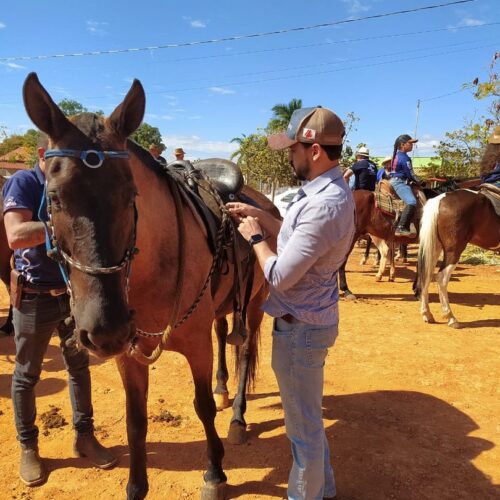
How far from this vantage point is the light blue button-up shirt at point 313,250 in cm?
177

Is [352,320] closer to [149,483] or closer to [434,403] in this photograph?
[434,403]

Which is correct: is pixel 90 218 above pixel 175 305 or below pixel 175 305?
above

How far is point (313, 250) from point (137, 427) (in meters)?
1.67

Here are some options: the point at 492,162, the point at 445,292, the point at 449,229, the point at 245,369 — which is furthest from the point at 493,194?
the point at 245,369

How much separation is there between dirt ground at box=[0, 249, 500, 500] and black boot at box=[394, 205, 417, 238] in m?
2.94

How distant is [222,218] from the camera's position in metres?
2.75

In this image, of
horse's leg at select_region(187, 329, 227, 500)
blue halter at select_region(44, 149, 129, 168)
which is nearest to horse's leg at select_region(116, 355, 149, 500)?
horse's leg at select_region(187, 329, 227, 500)

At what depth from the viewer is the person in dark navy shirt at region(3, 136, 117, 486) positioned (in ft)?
7.87

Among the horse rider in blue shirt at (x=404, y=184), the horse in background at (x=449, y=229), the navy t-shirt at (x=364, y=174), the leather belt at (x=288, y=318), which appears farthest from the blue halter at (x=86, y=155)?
the navy t-shirt at (x=364, y=174)

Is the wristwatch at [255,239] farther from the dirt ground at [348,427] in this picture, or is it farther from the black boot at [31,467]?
the black boot at [31,467]

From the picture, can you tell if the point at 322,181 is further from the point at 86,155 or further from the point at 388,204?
the point at 388,204

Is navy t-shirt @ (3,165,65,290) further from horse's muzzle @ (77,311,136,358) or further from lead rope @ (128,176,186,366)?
horse's muzzle @ (77,311,136,358)

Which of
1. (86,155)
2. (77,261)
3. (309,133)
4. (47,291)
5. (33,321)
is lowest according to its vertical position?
(33,321)

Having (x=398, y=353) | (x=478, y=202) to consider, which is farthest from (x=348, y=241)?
(x=478, y=202)
